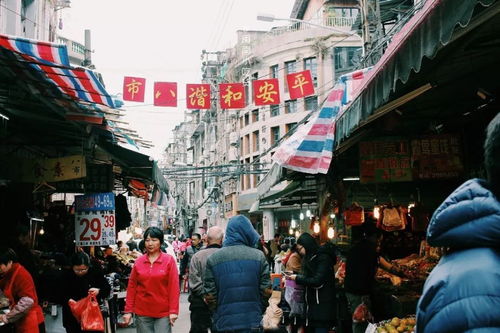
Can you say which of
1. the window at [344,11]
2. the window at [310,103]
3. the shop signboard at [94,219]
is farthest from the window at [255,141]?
the shop signboard at [94,219]

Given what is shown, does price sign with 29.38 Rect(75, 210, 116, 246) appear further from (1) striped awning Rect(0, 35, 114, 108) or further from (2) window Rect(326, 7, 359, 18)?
(2) window Rect(326, 7, 359, 18)

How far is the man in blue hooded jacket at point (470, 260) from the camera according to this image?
1916mm

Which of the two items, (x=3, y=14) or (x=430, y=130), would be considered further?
(x=3, y=14)

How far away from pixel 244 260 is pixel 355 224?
313 inches

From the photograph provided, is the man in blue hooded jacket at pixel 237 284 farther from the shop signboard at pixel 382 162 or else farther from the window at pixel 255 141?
the window at pixel 255 141

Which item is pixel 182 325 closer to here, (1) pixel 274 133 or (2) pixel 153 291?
(2) pixel 153 291

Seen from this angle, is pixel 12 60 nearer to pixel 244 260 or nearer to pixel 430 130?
pixel 244 260

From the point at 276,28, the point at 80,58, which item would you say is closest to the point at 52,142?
the point at 80,58

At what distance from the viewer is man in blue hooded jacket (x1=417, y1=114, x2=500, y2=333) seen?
1.92 metres

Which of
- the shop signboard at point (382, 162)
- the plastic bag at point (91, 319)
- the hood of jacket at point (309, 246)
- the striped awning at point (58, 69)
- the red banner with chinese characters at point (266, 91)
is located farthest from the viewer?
the red banner with chinese characters at point (266, 91)

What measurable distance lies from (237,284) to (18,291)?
2.74 metres

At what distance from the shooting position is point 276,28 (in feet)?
158

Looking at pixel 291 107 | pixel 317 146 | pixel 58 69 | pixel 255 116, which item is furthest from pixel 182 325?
pixel 255 116

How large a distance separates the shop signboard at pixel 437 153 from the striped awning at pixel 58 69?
4.94m
